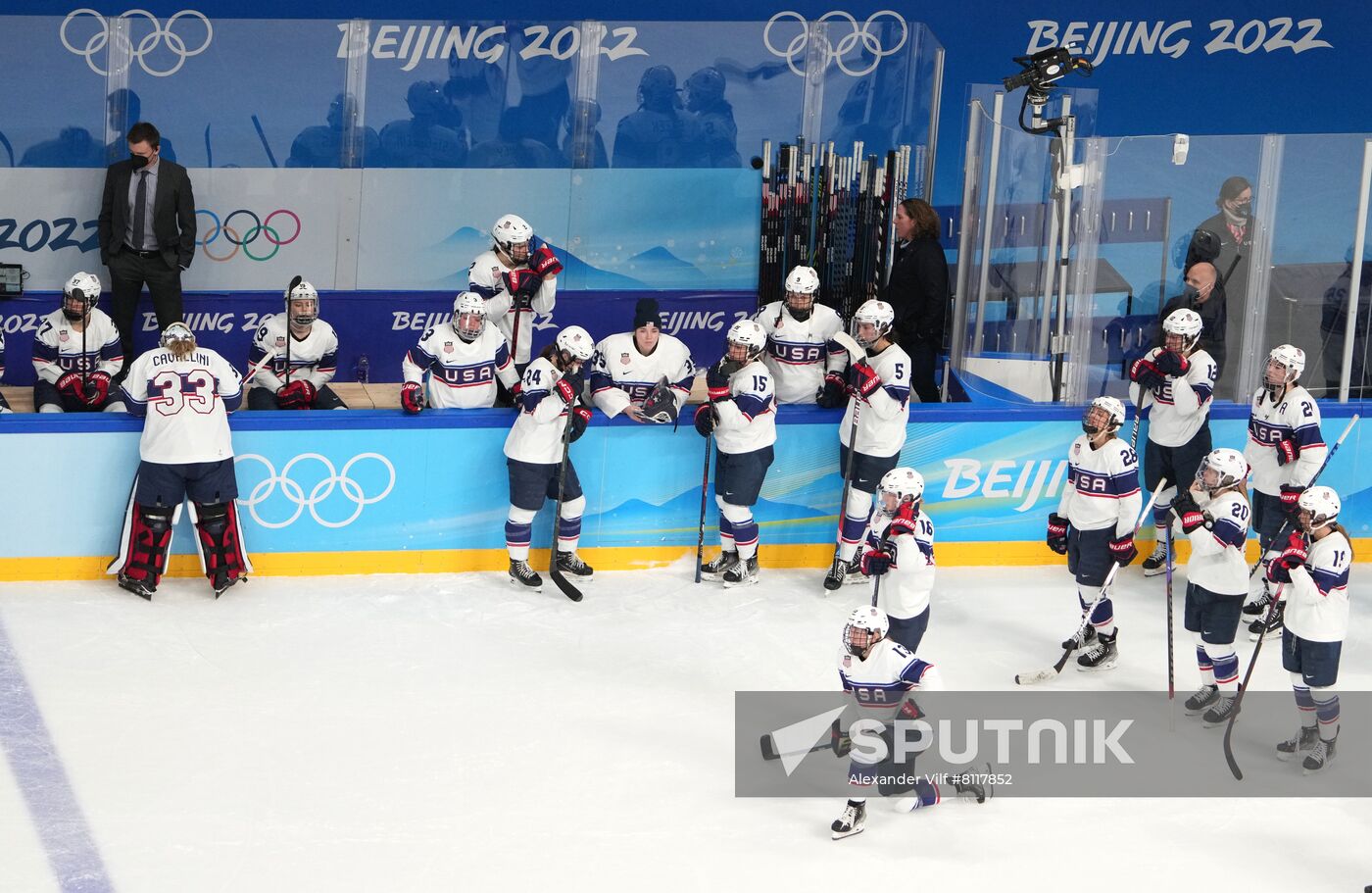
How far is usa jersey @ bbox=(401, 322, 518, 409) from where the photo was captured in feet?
27.5

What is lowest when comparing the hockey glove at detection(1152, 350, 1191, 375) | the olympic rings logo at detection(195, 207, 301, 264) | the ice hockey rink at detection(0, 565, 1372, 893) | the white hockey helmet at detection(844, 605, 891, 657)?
the ice hockey rink at detection(0, 565, 1372, 893)

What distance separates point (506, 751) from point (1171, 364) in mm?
3891

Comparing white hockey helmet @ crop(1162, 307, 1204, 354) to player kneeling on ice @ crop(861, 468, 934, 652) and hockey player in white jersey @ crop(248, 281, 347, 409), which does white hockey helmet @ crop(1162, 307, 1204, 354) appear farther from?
hockey player in white jersey @ crop(248, 281, 347, 409)

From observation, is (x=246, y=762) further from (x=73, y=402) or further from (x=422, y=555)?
(x=73, y=402)

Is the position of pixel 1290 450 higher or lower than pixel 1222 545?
higher

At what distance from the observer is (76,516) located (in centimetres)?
802

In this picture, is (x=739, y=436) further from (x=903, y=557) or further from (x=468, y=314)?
(x=903, y=557)

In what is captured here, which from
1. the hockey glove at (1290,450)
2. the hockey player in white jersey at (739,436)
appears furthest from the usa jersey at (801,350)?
the hockey glove at (1290,450)

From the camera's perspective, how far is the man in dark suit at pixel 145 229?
9695 mm

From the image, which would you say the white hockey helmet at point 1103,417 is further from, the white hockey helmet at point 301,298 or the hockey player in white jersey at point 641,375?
the white hockey helmet at point 301,298

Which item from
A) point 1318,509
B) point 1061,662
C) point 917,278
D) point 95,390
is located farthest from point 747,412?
point 95,390

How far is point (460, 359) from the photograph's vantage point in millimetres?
8383

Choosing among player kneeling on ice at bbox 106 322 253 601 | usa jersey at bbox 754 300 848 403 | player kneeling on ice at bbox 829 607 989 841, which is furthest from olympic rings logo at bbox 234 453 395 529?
player kneeling on ice at bbox 829 607 989 841

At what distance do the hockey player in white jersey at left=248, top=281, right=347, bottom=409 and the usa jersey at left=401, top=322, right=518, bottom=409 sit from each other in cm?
85
